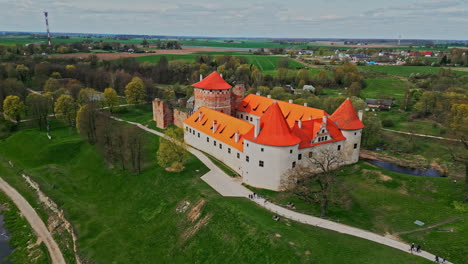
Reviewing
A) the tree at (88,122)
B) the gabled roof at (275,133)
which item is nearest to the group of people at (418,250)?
the gabled roof at (275,133)

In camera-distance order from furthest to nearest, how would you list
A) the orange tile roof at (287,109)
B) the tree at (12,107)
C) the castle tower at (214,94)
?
the tree at (12,107) → the castle tower at (214,94) → the orange tile roof at (287,109)

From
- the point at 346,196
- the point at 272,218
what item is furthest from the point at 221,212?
the point at 346,196

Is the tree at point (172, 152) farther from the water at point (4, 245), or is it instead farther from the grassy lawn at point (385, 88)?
the grassy lawn at point (385, 88)

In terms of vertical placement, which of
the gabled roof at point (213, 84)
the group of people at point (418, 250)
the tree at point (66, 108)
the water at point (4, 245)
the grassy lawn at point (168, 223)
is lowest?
the water at point (4, 245)

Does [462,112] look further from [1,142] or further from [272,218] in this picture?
[1,142]

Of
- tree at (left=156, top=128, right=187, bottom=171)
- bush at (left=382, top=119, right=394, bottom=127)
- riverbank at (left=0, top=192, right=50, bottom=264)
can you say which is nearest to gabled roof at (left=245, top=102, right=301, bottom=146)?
tree at (left=156, top=128, right=187, bottom=171)

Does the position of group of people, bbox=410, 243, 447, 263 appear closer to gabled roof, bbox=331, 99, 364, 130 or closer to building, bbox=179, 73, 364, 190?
building, bbox=179, 73, 364, 190

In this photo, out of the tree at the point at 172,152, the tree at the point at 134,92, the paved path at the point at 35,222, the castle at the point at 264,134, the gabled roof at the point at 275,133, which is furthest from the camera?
the tree at the point at 134,92
